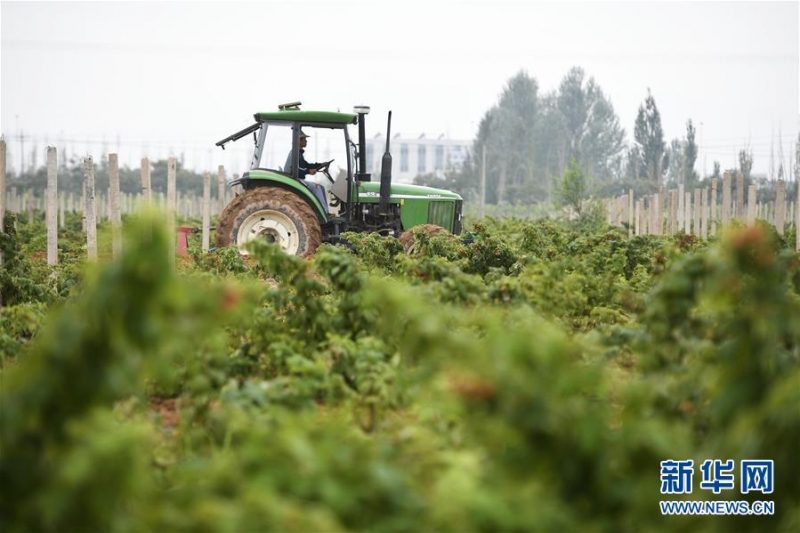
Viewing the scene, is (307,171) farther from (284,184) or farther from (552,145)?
(552,145)

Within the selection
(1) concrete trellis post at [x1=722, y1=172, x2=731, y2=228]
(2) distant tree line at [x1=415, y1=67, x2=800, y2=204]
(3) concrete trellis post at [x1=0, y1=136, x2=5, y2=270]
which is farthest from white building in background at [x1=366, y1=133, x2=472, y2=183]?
(3) concrete trellis post at [x1=0, y1=136, x2=5, y2=270]

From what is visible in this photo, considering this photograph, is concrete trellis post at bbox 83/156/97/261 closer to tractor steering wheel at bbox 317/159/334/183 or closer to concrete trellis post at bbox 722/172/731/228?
tractor steering wheel at bbox 317/159/334/183

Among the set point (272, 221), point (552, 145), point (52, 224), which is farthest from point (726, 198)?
point (552, 145)

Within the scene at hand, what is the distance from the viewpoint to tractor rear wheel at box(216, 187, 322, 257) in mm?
16062

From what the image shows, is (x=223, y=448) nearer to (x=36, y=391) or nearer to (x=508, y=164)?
(x=36, y=391)

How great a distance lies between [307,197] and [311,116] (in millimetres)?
1308

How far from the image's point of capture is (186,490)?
135 inches

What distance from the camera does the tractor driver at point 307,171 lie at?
16734mm

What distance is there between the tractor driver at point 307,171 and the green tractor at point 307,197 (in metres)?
0.02

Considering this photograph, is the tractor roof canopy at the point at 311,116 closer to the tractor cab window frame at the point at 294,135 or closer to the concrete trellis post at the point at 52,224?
the tractor cab window frame at the point at 294,135

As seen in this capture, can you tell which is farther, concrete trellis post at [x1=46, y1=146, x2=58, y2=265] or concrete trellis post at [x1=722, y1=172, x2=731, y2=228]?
concrete trellis post at [x1=722, y1=172, x2=731, y2=228]

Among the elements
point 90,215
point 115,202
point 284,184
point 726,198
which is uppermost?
point 726,198

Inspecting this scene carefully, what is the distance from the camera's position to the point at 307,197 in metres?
16.6

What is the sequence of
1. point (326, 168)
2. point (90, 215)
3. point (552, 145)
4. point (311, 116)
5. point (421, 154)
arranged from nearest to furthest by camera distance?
1. point (90, 215)
2. point (311, 116)
3. point (326, 168)
4. point (552, 145)
5. point (421, 154)
